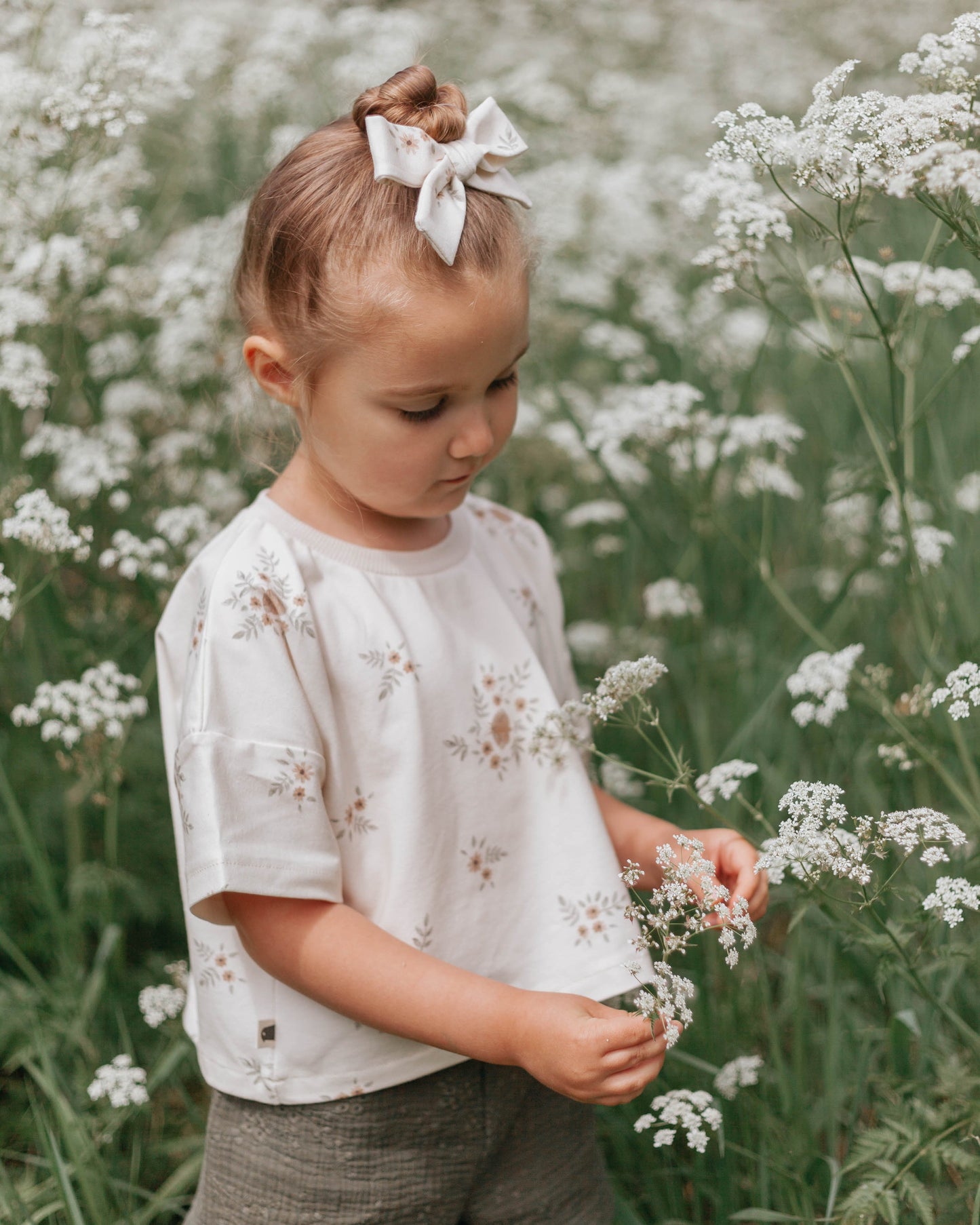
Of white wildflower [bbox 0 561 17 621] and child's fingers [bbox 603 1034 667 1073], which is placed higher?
white wildflower [bbox 0 561 17 621]

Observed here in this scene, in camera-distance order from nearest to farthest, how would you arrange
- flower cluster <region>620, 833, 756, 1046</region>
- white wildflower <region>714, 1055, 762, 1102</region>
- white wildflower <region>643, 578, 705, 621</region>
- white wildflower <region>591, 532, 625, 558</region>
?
flower cluster <region>620, 833, 756, 1046</region> < white wildflower <region>714, 1055, 762, 1102</region> < white wildflower <region>643, 578, 705, 621</region> < white wildflower <region>591, 532, 625, 558</region>

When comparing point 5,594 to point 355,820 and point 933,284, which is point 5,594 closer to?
point 355,820

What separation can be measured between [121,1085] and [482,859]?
82 centimetres

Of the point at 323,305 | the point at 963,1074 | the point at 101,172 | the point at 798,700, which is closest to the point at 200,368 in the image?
the point at 101,172

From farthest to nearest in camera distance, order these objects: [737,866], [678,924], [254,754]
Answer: [737,866] < [254,754] < [678,924]

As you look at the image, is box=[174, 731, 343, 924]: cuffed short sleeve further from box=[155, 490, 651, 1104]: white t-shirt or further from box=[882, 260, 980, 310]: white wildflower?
box=[882, 260, 980, 310]: white wildflower

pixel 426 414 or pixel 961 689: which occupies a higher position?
pixel 426 414

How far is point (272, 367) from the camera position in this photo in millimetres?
1773

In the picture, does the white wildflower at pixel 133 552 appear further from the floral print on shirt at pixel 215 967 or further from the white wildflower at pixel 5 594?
the floral print on shirt at pixel 215 967

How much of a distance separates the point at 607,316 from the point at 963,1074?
337 cm

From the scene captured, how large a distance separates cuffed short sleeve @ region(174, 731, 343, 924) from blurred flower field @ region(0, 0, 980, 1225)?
0.44 meters

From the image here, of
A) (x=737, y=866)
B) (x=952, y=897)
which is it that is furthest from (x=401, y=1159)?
(x=952, y=897)

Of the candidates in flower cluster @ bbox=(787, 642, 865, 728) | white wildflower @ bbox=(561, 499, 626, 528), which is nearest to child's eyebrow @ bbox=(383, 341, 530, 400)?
flower cluster @ bbox=(787, 642, 865, 728)

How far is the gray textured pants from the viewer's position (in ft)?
5.78
